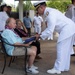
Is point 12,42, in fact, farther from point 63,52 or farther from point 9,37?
point 63,52

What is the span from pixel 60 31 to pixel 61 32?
6 centimetres

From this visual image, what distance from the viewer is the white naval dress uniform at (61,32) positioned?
5.64m

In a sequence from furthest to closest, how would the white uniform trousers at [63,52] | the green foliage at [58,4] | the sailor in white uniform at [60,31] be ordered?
the green foliage at [58,4] → the white uniform trousers at [63,52] → the sailor in white uniform at [60,31]

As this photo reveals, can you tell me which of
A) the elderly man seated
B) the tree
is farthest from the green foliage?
the elderly man seated

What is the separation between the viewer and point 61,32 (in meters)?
5.78

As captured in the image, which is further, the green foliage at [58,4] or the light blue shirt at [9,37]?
the green foliage at [58,4]

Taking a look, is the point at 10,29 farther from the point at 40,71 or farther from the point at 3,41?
the point at 40,71

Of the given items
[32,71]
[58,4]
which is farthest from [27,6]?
[32,71]

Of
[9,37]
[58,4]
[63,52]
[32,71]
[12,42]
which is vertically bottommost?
[58,4]

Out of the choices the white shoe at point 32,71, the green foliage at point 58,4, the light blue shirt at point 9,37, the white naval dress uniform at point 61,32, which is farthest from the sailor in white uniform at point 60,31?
the green foliage at point 58,4

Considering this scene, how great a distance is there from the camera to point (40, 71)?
6.16m

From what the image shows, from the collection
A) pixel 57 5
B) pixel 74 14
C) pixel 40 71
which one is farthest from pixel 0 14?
pixel 57 5

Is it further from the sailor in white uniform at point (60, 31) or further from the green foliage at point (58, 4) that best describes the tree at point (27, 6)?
the sailor in white uniform at point (60, 31)

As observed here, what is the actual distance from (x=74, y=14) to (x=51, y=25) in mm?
2437
